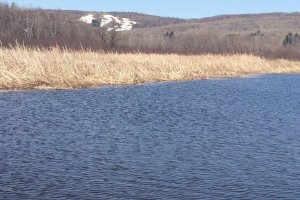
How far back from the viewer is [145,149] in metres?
8.63

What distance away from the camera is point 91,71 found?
2192 centimetres

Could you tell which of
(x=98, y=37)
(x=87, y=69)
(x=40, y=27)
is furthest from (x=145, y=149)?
(x=40, y=27)

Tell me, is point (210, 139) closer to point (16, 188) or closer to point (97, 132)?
point (97, 132)

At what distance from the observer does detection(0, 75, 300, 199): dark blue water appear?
6.32 m

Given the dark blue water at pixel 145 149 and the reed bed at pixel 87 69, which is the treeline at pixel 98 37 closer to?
the reed bed at pixel 87 69

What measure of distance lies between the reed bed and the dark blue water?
2989 millimetres

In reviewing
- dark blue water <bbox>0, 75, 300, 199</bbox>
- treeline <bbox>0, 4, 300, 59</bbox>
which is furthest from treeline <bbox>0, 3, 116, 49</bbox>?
dark blue water <bbox>0, 75, 300, 199</bbox>

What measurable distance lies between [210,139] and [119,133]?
71.9 inches

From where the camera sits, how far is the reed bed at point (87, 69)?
18.9m

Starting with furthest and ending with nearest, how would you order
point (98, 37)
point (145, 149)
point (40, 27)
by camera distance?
point (40, 27), point (98, 37), point (145, 149)

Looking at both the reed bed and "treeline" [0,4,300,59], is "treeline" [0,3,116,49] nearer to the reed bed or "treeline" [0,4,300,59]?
"treeline" [0,4,300,59]

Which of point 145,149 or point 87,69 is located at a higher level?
point 87,69

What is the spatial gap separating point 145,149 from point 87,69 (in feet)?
44.3

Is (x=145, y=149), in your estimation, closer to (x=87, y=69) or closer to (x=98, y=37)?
(x=87, y=69)
